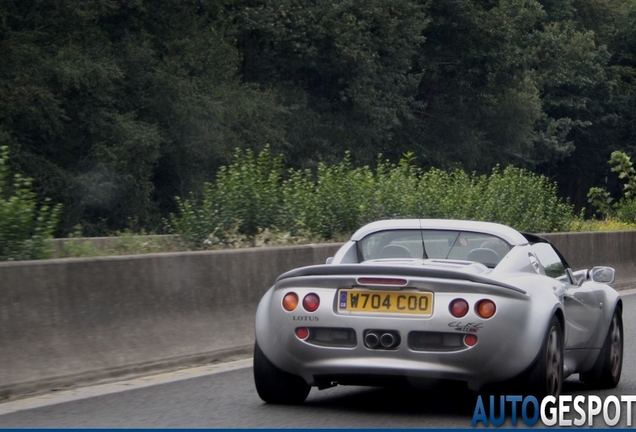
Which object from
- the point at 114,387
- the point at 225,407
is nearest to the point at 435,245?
the point at 225,407

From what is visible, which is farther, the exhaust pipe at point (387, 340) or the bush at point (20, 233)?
the bush at point (20, 233)

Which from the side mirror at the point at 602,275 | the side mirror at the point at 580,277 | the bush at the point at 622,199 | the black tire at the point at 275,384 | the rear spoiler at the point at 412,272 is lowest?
the bush at the point at 622,199

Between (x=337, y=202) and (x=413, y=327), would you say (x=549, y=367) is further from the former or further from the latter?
(x=337, y=202)

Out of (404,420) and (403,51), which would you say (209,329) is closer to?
(404,420)

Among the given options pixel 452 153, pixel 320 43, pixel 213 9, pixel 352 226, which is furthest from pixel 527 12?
pixel 352 226

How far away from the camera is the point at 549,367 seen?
722 cm

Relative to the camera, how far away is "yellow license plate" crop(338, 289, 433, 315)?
698 centimetres

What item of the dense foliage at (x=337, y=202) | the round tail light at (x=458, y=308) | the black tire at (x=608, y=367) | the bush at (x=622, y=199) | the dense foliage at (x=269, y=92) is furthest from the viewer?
the dense foliage at (x=269, y=92)

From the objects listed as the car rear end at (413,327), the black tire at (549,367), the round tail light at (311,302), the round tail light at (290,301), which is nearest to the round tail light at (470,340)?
the car rear end at (413,327)

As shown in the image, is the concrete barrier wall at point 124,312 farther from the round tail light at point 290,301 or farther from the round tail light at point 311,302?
the round tail light at point 311,302

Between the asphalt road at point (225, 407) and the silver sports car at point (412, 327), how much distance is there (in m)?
0.24

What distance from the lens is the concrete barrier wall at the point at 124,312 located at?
8156 mm

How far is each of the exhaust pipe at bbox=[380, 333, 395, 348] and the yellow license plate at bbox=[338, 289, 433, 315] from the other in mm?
151

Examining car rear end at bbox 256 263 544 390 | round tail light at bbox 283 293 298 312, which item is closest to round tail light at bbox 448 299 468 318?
car rear end at bbox 256 263 544 390
